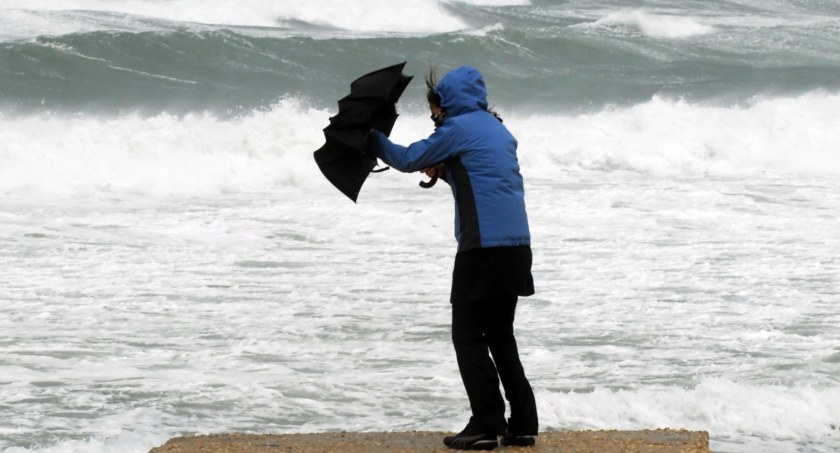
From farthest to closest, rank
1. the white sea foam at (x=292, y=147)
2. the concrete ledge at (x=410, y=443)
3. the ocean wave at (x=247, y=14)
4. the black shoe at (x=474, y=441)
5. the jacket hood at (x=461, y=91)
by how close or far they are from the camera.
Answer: the ocean wave at (x=247, y=14) < the white sea foam at (x=292, y=147) < the concrete ledge at (x=410, y=443) < the black shoe at (x=474, y=441) < the jacket hood at (x=461, y=91)

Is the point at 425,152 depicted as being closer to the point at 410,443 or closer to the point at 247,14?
the point at 410,443

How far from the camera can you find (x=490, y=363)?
185 inches

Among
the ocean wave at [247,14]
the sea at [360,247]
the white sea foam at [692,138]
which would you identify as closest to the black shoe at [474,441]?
the sea at [360,247]

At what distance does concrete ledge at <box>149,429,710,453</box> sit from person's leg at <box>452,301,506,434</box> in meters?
0.17

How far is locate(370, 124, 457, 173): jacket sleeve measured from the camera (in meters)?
4.52

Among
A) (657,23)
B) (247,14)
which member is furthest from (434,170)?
(657,23)

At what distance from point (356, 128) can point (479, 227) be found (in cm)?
58

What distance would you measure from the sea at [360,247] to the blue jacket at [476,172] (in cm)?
185

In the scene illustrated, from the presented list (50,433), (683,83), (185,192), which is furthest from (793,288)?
(683,83)

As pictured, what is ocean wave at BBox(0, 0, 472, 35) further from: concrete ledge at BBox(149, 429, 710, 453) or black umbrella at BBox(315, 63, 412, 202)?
black umbrella at BBox(315, 63, 412, 202)

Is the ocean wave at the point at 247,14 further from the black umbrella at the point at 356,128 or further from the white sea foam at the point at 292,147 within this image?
the black umbrella at the point at 356,128

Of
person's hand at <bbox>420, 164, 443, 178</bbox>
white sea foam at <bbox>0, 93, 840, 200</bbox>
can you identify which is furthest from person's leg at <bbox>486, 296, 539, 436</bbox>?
white sea foam at <bbox>0, 93, 840, 200</bbox>

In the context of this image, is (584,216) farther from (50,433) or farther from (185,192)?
(50,433)

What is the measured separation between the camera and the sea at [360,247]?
6.47 metres
